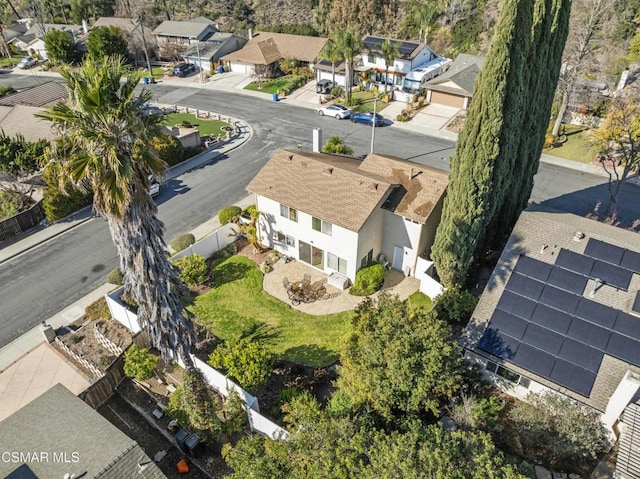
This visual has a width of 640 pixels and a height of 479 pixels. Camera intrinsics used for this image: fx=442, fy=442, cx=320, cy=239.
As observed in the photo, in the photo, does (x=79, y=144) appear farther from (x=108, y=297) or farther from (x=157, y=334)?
(x=108, y=297)

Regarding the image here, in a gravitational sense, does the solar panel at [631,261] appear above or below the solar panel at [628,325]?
above

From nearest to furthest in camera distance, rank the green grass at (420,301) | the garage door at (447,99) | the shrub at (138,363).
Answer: the shrub at (138,363), the green grass at (420,301), the garage door at (447,99)

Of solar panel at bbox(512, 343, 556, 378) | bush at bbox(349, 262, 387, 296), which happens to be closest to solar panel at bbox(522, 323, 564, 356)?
solar panel at bbox(512, 343, 556, 378)

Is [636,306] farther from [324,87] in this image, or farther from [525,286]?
[324,87]

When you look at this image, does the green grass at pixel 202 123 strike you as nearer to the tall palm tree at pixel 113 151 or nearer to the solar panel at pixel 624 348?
the tall palm tree at pixel 113 151

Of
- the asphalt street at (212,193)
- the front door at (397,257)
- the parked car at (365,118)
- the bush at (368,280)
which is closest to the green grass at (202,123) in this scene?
the asphalt street at (212,193)

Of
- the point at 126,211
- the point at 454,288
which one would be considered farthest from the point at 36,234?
the point at 454,288
